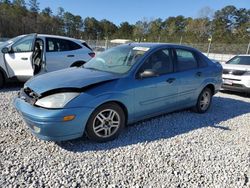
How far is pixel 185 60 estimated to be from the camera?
15.9 feet

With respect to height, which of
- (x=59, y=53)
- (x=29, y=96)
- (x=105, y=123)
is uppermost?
(x=59, y=53)

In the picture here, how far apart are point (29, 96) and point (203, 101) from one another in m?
3.62

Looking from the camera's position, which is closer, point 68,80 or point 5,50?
point 68,80

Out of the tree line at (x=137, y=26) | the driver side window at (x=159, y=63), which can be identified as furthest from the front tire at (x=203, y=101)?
the tree line at (x=137, y=26)

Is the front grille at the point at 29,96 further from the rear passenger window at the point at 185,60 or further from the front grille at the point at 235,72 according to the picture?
the front grille at the point at 235,72

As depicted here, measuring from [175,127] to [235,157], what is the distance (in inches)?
46.9

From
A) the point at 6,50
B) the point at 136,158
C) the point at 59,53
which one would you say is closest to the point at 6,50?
the point at 6,50

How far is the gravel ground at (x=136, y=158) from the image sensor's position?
2.75m

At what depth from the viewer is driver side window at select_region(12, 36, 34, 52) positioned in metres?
6.50

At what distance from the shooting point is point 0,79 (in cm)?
646

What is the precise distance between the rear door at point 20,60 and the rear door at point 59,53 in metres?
0.44

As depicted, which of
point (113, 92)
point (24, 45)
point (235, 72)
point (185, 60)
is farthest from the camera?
point (235, 72)

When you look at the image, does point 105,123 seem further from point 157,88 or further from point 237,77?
point 237,77

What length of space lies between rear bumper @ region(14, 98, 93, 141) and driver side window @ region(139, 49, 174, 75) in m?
1.31
